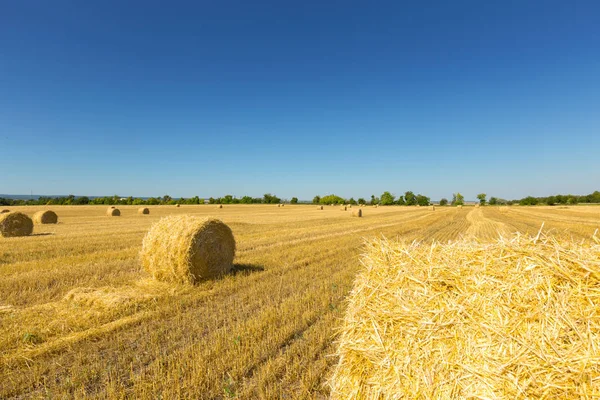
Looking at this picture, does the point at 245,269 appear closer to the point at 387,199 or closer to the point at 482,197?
the point at 387,199

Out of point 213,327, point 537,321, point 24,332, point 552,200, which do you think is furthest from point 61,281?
point 552,200

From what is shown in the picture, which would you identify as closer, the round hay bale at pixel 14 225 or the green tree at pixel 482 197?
the round hay bale at pixel 14 225

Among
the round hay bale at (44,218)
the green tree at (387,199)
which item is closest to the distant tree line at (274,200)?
the green tree at (387,199)

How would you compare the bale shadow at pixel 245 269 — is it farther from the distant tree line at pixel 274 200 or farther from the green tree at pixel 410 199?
the green tree at pixel 410 199

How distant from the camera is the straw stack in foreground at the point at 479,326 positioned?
87.4 inches

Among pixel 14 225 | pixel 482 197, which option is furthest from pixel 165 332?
pixel 482 197

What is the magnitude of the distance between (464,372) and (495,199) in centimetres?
15693

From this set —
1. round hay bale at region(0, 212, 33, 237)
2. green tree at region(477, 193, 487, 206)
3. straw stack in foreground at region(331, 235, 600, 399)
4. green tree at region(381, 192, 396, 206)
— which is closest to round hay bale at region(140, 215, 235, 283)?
straw stack in foreground at region(331, 235, 600, 399)

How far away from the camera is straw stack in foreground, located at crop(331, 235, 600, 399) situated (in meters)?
2.22

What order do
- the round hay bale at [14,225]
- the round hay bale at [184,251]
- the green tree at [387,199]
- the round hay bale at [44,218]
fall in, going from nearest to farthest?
the round hay bale at [184,251], the round hay bale at [14,225], the round hay bale at [44,218], the green tree at [387,199]

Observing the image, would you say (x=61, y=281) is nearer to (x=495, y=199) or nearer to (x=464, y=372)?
(x=464, y=372)

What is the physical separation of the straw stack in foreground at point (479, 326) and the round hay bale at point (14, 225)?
70.2 ft

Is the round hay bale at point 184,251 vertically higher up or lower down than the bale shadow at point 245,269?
higher up

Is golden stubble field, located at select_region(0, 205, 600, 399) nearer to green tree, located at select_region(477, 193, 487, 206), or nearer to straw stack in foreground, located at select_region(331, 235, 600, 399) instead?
straw stack in foreground, located at select_region(331, 235, 600, 399)
